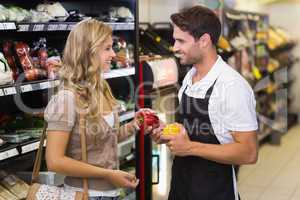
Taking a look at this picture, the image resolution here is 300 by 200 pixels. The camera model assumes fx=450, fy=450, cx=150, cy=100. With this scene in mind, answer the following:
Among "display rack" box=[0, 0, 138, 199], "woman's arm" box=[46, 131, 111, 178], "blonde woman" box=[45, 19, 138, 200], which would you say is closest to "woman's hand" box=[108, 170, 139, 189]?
"blonde woman" box=[45, 19, 138, 200]

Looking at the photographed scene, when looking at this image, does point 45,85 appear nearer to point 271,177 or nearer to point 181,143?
point 181,143

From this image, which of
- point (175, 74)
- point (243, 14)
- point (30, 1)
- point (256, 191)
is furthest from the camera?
point (243, 14)

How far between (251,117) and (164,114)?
1849 mm

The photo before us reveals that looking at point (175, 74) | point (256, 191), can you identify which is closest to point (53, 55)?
point (175, 74)

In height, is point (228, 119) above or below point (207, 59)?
below

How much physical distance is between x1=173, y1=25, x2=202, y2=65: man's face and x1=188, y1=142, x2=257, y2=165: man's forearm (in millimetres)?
410

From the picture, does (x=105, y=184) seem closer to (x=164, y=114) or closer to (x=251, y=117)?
(x=251, y=117)

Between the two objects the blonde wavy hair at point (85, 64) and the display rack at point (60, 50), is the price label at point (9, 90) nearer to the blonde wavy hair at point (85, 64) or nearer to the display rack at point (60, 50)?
the display rack at point (60, 50)

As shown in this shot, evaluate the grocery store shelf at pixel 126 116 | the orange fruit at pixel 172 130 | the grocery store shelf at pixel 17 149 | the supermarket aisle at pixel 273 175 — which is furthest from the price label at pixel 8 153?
the supermarket aisle at pixel 273 175

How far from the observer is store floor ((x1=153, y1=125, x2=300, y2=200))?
468 centimetres

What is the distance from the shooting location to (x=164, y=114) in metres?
3.83

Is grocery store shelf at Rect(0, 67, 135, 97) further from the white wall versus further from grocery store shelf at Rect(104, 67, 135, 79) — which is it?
the white wall

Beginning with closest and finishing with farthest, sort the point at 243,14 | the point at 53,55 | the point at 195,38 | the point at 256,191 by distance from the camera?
the point at 195,38 → the point at 53,55 → the point at 256,191 → the point at 243,14

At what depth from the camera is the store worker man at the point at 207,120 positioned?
6.61 ft
